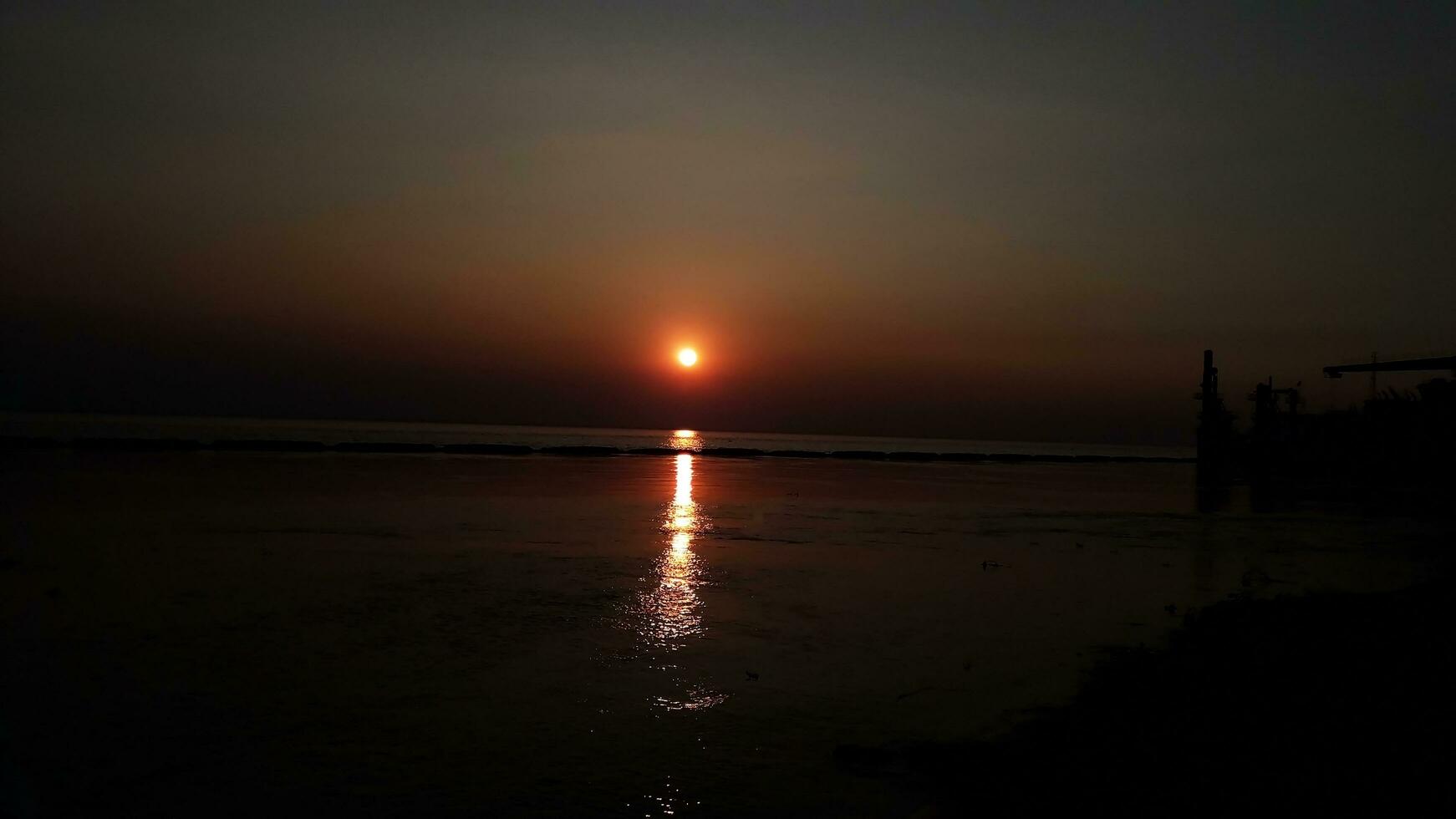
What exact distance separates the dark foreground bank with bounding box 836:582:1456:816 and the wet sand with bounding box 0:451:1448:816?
0.69 m

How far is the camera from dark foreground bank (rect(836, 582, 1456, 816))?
679 centimetres

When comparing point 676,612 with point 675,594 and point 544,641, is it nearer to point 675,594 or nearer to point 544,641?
point 675,594

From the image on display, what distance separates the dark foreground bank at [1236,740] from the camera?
6.79m

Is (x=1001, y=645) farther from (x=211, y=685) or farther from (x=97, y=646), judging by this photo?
(x=97, y=646)

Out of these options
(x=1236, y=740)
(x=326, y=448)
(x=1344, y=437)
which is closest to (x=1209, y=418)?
(x=1344, y=437)

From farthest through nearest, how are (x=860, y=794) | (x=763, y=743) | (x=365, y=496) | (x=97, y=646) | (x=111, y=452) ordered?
(x=111, y=452), (x=365, y=496), (x=97, y=646), (x=763, y=743), (x=860, y=794)

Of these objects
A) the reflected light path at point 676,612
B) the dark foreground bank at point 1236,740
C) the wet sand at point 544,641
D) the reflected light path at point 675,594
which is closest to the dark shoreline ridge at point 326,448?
the wet sand at point 544,641

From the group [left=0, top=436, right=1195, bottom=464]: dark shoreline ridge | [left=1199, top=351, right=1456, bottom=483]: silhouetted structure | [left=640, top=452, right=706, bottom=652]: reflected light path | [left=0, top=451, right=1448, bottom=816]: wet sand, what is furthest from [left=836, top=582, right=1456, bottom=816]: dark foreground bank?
[left=0, top=436, right=1195, bottom=464]: dark shoreline ridge

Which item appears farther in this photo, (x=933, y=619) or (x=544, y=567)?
(x=544, y=567)

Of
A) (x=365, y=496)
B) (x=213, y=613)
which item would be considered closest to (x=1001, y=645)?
(x=213, y=613)

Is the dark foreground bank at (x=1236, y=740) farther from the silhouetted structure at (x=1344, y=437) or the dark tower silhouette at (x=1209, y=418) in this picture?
the dark tower silhouette at (x=1209, y=418)

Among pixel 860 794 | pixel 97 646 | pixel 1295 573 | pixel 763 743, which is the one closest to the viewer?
pixel 860 794

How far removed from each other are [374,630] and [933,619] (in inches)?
327

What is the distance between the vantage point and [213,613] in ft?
47.5
